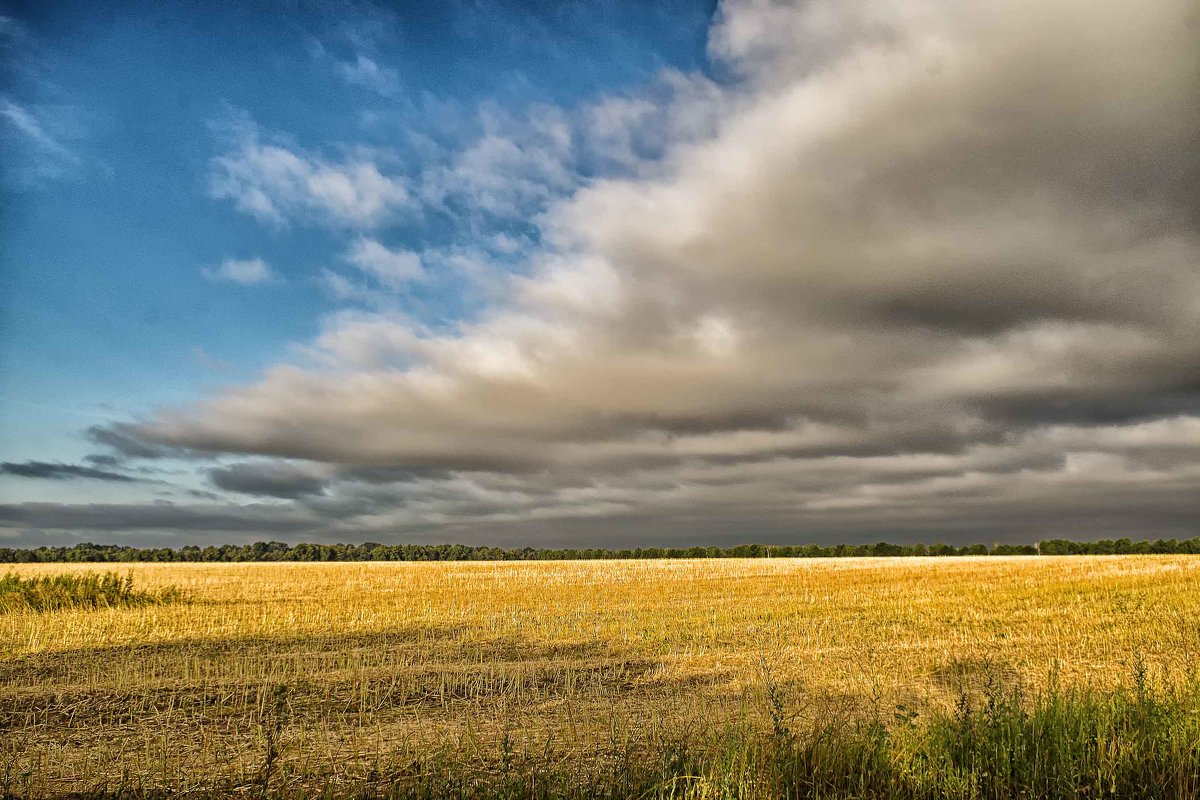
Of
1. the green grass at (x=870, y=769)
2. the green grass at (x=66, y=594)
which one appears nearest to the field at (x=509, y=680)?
the green grass at (x=870, y=769)

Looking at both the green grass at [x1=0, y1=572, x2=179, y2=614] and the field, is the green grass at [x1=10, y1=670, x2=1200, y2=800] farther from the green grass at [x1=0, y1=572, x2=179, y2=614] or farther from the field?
the green grass at [x1=0, y1=572, x2=179, y2=614]

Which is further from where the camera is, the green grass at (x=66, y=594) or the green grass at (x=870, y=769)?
the green grass at (x=66, y=594)

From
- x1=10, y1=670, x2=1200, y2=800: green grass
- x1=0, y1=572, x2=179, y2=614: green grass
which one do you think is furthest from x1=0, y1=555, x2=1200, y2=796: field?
x1=0, y1=572, x2=179, y2=614: green grass

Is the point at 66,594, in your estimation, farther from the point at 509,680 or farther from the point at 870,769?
the point at 870,769

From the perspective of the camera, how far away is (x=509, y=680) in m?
16.6

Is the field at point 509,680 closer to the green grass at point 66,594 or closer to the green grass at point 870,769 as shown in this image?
the green grass at point 870,769

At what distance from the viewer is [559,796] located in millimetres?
7926

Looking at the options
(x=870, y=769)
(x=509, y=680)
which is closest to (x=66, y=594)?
(x=509, y=680)

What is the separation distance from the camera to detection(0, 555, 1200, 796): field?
9.80m

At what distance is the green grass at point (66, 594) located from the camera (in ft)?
101

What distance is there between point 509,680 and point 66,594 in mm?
25500

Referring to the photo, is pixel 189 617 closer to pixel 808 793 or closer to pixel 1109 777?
pixel 808 793

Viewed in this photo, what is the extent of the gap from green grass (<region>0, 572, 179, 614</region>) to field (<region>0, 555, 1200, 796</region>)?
1.06 meters

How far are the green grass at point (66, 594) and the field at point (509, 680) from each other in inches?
41.7
